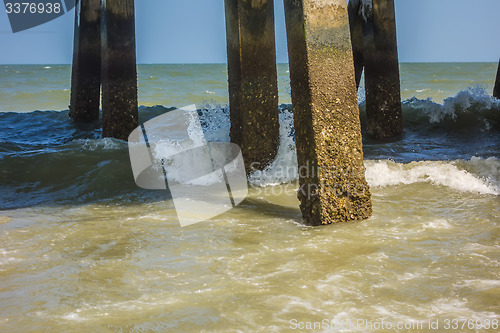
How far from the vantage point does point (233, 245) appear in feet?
12.8

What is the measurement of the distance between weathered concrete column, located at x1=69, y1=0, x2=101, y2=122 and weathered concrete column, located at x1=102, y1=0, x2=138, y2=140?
2.69 m

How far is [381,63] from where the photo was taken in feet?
25.7

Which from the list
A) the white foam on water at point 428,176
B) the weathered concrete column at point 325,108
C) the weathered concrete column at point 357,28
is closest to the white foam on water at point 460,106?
the weathered concrete column at point 357,28

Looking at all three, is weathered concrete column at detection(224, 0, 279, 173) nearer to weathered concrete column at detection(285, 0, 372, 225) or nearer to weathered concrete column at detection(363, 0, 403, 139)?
weathered concrete column at detection(285, 0, 372, 225)

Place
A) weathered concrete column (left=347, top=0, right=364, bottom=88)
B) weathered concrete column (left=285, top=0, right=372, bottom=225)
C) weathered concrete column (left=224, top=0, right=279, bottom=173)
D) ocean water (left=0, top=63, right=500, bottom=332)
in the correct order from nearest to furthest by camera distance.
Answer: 1. ocean water (left=0, top=63, right=500, bottom=332)
2. weathered concrete column (left=285, top=0, right=372, bottom=225)
3. weathered concrete column (left=224, top=0, right=279, bottom=173)
4. weathered concrete column (left=347, top=0, right=364, bottom=88)


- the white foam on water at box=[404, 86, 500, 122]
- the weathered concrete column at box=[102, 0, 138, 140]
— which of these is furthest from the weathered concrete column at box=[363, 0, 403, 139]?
the weathered concrete column at box=[102, 0, 138, 140]

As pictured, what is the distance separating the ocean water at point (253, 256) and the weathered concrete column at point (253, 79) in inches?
9.3

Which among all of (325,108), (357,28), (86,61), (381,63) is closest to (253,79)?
(325,108)

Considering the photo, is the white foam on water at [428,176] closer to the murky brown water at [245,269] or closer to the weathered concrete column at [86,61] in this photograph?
the murky brown water at [245,269]

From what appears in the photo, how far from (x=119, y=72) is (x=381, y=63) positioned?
138 inches

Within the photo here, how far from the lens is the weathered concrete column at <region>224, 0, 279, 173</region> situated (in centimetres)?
550

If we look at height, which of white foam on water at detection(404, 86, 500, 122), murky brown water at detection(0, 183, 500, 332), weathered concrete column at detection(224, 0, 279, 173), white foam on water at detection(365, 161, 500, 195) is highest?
weathered concrete column at detection(224, 0, 279, 173)

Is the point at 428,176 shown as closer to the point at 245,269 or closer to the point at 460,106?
the point at 245,269

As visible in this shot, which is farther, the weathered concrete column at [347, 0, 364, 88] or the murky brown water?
the weathered concrete column at [347, 0, 364, 88]
